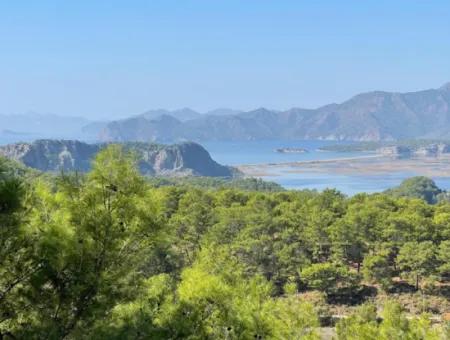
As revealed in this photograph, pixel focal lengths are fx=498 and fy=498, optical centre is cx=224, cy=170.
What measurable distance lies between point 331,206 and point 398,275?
8.51 meters

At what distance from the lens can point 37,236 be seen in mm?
5359

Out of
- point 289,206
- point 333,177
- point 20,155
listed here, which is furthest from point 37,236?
point 20,155

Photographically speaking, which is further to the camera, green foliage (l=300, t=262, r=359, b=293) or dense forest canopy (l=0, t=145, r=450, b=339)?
green foliage (l=300, t=262, r=359, b=293)

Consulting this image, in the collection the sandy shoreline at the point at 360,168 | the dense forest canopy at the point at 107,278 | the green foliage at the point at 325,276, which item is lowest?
the sandy shoreline at the point at 360,168

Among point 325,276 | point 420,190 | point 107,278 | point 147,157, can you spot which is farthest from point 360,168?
point 107,278

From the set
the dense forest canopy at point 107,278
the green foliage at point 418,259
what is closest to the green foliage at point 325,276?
the green foliage at point 418,259

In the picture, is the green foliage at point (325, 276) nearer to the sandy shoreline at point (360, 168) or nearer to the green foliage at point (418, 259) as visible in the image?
the green foliage at point (418, 259)

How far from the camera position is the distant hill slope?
119 meters

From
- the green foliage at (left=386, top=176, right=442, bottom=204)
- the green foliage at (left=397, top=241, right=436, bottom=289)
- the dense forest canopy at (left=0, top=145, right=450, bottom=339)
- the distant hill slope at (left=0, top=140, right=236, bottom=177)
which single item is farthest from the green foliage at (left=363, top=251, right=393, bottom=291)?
the distant hill slope at (left=0, top=140, right=236, bottom=177)

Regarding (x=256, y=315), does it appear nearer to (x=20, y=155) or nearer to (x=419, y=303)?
(x=419, y=303)

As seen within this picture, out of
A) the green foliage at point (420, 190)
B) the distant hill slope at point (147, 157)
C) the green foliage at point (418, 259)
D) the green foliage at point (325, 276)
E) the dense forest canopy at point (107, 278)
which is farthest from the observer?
the distant hill slope at point (147, 157)

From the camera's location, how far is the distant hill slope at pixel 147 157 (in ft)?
389

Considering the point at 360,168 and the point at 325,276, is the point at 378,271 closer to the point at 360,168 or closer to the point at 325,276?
the point at 325,276

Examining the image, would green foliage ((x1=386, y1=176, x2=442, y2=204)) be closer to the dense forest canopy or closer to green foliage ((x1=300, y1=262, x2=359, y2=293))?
green foliage ((x1=300, y1=262, x2=359, y2=293))
